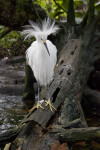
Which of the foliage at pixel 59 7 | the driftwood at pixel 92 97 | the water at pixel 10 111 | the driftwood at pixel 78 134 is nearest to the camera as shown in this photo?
the driftwood at pixel 78 134

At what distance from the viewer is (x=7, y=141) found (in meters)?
3.11

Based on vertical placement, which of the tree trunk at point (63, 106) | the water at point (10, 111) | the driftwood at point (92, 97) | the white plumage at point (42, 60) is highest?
the white plumage at point (42, 60)

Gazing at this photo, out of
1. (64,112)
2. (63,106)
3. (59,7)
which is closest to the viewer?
(64,112)

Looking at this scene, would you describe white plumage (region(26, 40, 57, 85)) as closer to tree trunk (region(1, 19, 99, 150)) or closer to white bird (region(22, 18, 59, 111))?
white bird (region(22, 18, 59, 111))

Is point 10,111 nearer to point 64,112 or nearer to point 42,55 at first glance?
point 42,55

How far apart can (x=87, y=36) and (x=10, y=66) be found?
5.52 metres

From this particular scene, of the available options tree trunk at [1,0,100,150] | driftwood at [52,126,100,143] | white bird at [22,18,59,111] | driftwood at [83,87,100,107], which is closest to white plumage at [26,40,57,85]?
white bird at [22,18,59,111]

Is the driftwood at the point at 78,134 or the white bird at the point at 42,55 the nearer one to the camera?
the driftwood at the point at 78,134

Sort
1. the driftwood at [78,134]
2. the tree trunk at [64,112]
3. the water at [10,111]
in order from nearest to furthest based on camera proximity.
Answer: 1. the driftwood at [78,134]
2. the tree trunk at [64,112]
3. the water at [10,111]

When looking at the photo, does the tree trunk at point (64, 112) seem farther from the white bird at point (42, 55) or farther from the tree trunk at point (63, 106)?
the white bird at point (42, 55)

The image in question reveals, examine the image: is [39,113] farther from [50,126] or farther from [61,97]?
[61,97]

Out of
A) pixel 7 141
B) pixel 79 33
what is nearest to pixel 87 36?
pixel 79 33

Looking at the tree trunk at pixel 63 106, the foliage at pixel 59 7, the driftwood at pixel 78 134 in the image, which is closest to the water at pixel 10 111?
the tree trunk at pixel 63 106

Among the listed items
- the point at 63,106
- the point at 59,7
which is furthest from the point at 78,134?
the point at 59,7
